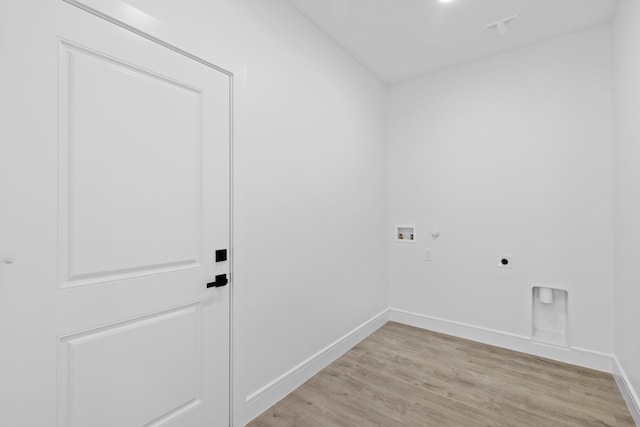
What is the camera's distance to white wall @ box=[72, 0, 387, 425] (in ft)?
5.96

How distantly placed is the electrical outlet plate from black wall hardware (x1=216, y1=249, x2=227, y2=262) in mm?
2557

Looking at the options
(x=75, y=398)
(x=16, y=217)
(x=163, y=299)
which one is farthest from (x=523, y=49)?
(x=75, y=398)

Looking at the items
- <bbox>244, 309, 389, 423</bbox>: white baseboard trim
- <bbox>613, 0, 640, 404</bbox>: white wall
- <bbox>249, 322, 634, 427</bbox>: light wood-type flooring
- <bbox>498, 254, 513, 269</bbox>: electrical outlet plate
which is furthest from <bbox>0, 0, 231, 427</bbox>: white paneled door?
<bbox>498, 254, 513, 269</bbox>: electrical outlet plate

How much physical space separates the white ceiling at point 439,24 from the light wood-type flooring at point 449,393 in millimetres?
2778

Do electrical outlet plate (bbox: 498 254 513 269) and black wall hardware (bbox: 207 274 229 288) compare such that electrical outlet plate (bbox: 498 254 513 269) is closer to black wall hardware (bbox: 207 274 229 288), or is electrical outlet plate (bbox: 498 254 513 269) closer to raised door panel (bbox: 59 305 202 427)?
black wall hardware (bbox: 207 274 229 288)

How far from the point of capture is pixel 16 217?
1.07m

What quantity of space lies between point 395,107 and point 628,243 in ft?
7.90

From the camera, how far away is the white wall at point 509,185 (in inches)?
99.7

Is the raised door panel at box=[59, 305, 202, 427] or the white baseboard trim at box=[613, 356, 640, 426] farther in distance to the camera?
the white baseboard trim at box=[613, 356, 640, 426]

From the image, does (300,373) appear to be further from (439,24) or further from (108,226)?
(439,24)

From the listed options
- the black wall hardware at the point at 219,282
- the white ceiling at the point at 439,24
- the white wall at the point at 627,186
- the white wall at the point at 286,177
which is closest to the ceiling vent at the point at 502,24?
the white ceiling at the point at 439,24

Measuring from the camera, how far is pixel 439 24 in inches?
97.3

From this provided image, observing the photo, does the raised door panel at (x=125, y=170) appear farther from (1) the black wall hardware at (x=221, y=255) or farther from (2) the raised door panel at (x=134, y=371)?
(2) the raised door panel at (x=134, y=371)

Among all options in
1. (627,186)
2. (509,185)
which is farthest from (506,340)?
(627,186)
